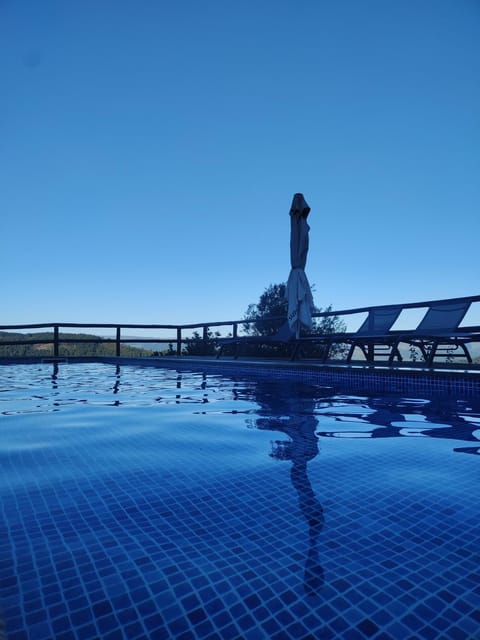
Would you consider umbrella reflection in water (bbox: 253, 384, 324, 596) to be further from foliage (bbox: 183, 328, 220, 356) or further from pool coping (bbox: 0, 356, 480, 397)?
foliage (bbox: 183, 328, 220, 356)

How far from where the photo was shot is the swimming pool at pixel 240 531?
93 cm

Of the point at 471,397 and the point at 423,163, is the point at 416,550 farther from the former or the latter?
the point at 423,163

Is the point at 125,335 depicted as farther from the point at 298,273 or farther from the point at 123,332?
the point at 298,273

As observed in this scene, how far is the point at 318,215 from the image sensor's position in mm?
9273

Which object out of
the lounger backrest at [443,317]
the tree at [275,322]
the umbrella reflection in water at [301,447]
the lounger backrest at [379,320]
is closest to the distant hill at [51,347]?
the tree at [275,322]

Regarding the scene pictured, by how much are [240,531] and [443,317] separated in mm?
5479

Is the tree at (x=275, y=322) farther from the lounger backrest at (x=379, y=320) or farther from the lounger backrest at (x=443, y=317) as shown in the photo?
the lounger backrest at (x=443, y=317)

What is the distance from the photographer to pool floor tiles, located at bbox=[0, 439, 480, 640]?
2.99 feet

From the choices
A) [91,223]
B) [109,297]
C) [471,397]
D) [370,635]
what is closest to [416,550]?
[370,635]

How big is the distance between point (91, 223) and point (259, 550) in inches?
648

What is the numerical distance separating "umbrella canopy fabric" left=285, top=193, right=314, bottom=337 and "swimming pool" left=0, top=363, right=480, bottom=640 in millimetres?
4473

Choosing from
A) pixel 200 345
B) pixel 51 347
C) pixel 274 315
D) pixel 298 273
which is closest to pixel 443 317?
pixel 298 273

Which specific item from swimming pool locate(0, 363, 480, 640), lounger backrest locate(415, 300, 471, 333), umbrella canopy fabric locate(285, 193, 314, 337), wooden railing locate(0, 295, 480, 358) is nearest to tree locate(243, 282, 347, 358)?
wooden railing locate(0, 295, 480, 358)

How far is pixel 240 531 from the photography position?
137 centimetres
